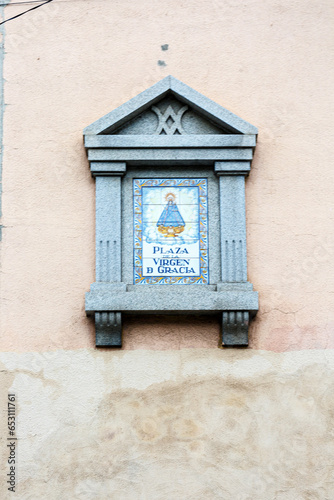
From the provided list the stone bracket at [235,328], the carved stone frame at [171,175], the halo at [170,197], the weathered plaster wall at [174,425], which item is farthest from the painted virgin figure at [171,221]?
the weathered plaster wall at [174,425]

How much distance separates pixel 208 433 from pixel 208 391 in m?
0.32

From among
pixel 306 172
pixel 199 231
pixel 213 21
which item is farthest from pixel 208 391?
pixel 213 21

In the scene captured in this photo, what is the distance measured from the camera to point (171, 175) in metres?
7.16

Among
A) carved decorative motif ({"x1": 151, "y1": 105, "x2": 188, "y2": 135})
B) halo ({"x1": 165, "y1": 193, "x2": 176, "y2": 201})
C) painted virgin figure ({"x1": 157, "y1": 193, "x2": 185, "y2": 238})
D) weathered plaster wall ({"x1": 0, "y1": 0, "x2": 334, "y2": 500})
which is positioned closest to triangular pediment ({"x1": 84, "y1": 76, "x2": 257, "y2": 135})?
carved decorative motif ({"x1": 151, "y1": 105, "x2": 188, "y2": 135})

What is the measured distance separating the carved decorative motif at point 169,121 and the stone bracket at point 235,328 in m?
1.57

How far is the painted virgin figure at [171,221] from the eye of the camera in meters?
7.04

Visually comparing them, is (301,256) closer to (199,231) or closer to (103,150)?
(199,231)

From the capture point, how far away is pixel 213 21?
7.58 metres

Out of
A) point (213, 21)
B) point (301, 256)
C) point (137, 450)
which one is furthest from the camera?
point (213, 21)

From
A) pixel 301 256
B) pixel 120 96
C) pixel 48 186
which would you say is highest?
pixel 120 96

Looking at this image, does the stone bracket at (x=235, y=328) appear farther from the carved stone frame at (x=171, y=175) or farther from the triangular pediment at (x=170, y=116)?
the triangular pediment at (x=170, y=116)

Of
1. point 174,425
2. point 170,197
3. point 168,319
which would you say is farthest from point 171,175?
point 174,425

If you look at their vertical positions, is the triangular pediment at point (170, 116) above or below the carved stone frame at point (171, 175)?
above

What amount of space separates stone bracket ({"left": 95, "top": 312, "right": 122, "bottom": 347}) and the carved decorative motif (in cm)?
157
